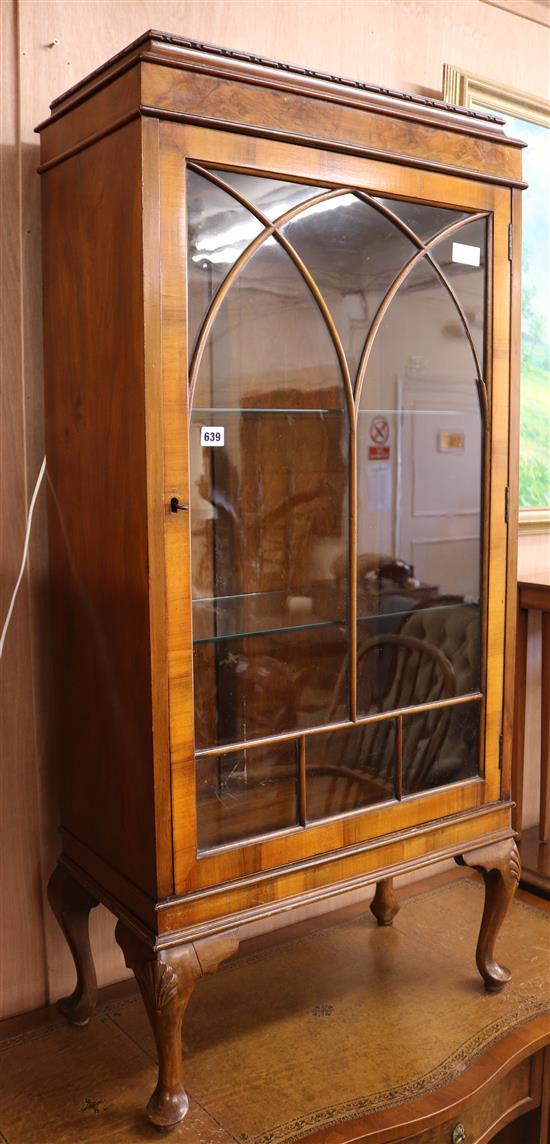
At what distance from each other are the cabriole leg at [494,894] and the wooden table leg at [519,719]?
2.20 feet

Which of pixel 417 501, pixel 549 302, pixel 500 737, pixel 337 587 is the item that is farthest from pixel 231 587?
pixel 549 302

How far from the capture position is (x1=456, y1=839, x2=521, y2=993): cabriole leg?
1.68 meters

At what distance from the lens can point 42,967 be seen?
1643mm

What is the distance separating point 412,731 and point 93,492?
62 cm

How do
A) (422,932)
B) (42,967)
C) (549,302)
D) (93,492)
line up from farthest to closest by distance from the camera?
(549,302) → (422,932) → (42,967) → (93,492)

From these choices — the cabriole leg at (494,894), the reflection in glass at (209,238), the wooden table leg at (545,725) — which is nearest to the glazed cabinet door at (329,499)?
the reflection in glass at (209,238)

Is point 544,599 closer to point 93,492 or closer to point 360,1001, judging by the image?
point 360,1001

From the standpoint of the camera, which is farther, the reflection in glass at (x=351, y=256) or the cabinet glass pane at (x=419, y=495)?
the cabinet glass pane at (x=419, y=495)

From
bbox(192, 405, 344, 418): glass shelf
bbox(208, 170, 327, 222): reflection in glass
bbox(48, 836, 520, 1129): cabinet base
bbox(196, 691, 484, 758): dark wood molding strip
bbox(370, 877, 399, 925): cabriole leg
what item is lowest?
bbox(370, 877, 399, 925): cabriole leg

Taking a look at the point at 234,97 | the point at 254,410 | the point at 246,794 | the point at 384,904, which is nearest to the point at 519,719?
the point at 384,904

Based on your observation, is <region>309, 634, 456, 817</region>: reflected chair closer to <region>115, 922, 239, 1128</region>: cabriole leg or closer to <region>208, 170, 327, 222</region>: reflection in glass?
<region>115, 922, 239, 1128</region>: cabriole leg

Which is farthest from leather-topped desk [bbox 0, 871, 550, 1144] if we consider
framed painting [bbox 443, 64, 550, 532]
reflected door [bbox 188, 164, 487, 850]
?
framed painting [bbox 443, 64, 550, 532]

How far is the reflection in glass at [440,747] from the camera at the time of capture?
1.56 meters

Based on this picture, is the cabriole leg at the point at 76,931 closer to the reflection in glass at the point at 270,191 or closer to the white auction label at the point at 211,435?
the white auction label at the point at 211,435
